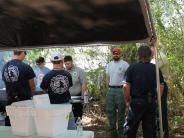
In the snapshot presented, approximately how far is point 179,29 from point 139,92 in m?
3.35

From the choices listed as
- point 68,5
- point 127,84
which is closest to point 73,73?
point 127,84

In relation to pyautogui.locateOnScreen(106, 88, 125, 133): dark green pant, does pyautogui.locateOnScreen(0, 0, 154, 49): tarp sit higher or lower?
higher

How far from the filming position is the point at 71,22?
351cm

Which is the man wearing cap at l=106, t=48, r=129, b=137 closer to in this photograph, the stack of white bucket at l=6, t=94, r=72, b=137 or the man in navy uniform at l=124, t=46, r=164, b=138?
the man in navy uniform at l=124, t=46, r=164, b=138

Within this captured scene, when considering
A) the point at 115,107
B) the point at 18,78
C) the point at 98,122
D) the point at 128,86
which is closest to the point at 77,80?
the point at 115,107

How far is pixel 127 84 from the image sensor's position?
5.82 m

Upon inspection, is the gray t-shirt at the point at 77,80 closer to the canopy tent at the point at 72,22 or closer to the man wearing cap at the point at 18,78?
the man wearing cap at the point at 18,78

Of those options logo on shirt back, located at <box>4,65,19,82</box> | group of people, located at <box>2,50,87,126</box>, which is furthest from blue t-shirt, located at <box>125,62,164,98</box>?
logo on shirt back, located at <box>4,65,19,82</box>

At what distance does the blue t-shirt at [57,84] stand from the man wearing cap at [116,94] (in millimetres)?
1922

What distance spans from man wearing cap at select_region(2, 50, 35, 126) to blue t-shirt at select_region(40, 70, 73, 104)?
52 centimetres

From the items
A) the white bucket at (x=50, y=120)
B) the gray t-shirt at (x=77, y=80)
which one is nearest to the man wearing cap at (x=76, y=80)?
the gray t-shirt at (x=77, y=80)

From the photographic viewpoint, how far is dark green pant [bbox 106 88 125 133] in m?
7.34

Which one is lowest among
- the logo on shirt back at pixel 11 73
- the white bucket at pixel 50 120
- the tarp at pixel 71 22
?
the white bucket at pixel 50 120

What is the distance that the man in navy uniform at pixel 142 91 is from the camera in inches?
Answer: 223
